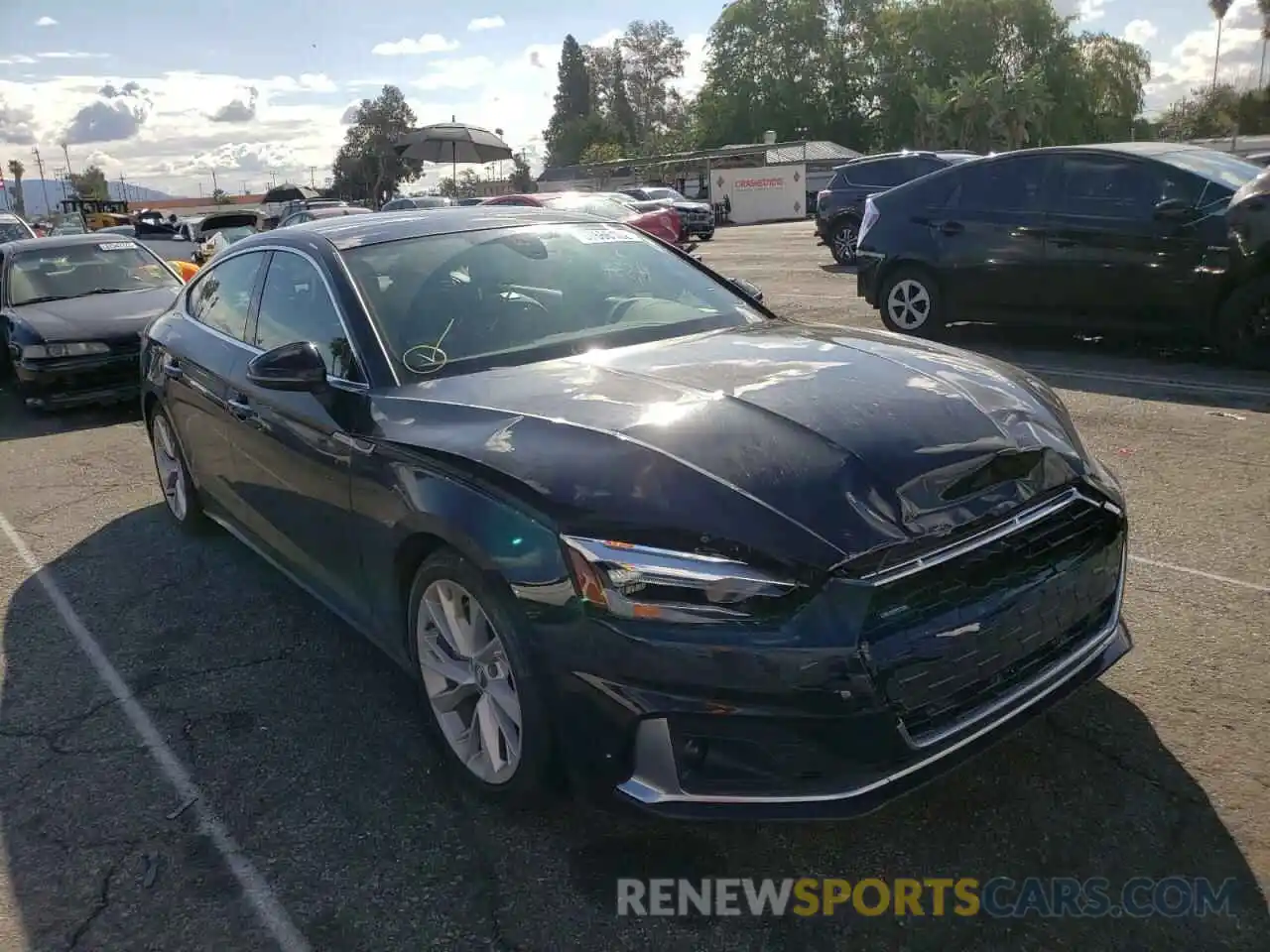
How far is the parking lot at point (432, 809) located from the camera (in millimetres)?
2385

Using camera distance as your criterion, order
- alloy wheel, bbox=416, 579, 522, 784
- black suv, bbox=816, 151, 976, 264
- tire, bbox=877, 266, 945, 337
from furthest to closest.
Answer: black suv, bbox=816, 151, 976, 264 < tire, bbox=877, 266, 945, 337 < alloy wheel, bbox=416, 579, 522, 784

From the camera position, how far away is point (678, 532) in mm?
2281

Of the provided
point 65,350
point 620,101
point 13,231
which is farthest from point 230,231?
point 620,101

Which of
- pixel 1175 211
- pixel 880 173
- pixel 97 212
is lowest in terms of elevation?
pixel 1175 211

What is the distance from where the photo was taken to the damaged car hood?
230 centimetres

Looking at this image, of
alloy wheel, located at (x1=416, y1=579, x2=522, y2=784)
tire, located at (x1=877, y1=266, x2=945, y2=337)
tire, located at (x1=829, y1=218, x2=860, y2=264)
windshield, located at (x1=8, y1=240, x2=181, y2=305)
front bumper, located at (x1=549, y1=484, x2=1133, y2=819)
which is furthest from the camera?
tire, located at (x1=829, y1=218, x2=860, y2=264)

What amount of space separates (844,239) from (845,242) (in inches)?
2.2

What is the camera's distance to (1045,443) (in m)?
2.69

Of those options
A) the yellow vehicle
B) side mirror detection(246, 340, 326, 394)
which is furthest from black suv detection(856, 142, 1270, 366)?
the yellow vehicle

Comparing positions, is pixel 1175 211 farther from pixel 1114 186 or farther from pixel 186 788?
pixel 186 788

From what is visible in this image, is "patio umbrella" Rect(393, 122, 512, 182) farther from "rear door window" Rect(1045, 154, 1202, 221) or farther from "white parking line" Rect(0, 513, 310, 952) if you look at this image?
"white parking line" Rect(0, 513, 310, 952)

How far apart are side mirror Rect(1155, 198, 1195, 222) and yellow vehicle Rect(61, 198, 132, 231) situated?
32256 mm

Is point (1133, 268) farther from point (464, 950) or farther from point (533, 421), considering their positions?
point (464, 950)

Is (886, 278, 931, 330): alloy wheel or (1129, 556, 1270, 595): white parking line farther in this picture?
(886, 278, 931, 330): alloy wheel
